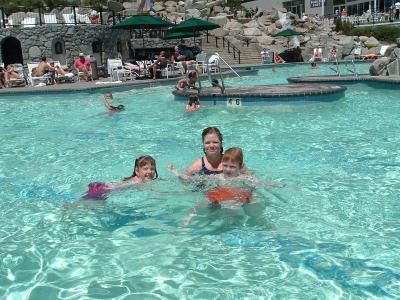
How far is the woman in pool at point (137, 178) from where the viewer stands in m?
5.10

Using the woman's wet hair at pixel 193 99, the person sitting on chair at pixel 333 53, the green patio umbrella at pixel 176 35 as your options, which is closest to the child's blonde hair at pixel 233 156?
the woman's wet hair at pixel 193 99

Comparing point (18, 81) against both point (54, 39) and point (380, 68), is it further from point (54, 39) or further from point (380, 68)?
point (380, 68)

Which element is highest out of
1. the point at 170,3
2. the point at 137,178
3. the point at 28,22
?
the point at 170,3

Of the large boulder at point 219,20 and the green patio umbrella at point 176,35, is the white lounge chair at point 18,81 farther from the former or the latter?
the large boulder at point 219,20

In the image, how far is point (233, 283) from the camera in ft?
11.6

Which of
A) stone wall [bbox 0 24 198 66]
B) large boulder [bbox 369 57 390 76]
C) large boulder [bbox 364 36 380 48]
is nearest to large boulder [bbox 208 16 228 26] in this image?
large boulder [bbox 364 36 380 48]

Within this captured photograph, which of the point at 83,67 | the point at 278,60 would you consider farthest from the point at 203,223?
the point at 278,60

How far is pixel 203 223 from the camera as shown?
4.61 meters

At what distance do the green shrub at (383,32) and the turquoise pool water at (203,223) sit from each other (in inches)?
1108

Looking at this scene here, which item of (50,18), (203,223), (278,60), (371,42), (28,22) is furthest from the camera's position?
(371,42)

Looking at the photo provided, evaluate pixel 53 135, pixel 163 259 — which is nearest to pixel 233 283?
pixel 163 259

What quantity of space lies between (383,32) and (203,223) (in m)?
34.8

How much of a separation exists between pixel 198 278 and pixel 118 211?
5.67 ft

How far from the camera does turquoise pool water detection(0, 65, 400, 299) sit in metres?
3.56
